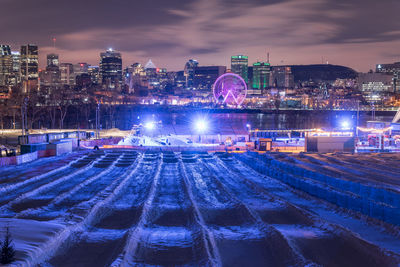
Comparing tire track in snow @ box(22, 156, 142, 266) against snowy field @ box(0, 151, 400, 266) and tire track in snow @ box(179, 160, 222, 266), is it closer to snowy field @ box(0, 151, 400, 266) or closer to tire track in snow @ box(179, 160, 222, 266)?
snowy field @ box(0, 151, 400, 266)

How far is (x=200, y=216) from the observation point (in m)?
9.48

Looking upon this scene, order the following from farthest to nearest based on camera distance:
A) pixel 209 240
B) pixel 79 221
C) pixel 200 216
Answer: pixel 200 216 → pixel 79 221 → pixel 209 240

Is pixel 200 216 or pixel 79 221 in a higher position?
pixel 79 221

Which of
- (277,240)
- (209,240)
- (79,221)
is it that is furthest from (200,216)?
(79,221)

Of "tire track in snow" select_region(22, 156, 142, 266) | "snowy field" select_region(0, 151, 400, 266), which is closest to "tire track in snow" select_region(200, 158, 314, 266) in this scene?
"snowy field" select_region(0, 151, 400, 266)

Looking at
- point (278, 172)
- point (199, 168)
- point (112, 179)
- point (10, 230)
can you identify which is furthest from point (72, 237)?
point (199, 168)

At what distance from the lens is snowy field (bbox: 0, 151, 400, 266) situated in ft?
22.2

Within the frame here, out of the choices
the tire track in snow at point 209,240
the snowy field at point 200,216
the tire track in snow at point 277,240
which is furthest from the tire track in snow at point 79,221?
the tire track in snow at point 277,240

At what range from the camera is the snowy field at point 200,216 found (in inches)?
267

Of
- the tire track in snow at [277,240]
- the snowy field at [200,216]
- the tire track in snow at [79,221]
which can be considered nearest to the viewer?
the tire track in snow at [79,221]

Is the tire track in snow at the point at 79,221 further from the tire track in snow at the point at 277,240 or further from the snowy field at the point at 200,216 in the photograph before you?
the tire track in snow at the point at 277,240

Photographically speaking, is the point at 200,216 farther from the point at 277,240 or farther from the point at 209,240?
the point at 277,240

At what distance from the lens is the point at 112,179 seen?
15.1m

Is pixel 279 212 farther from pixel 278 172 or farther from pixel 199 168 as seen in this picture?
pixel 199 168
